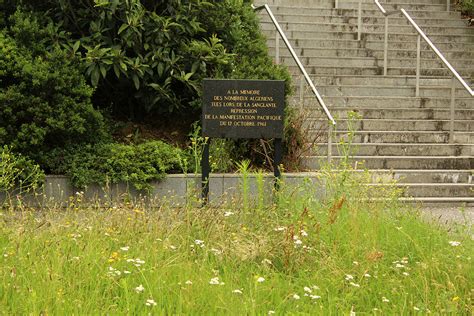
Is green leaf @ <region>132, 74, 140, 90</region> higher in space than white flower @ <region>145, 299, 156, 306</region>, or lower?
higher

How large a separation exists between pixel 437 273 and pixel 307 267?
928 millimetres

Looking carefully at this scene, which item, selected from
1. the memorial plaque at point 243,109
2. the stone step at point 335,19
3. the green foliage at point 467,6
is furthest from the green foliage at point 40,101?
the green foliage at point 467,6

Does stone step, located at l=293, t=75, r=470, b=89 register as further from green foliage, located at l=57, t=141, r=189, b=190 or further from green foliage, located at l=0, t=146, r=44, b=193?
green foliage, located at l=0, t=146, r=44, b=193

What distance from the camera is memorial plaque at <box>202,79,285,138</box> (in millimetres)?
7539

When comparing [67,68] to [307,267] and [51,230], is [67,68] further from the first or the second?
[307,267]

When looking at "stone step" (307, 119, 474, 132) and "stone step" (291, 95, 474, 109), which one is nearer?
"stone step" (307, 119, 474, 132)

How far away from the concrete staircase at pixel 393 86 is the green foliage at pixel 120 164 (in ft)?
6.76

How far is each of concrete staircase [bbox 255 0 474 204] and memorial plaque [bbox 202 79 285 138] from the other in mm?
1336

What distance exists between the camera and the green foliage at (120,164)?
24.8 ft

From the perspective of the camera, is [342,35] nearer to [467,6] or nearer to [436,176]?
[467,6]

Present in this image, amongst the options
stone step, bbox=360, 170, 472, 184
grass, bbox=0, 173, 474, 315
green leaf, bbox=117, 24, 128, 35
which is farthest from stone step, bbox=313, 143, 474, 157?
green leaf, bbox=117, 24, 128, 35

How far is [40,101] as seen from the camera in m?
7.63

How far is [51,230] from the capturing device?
16.6 ft

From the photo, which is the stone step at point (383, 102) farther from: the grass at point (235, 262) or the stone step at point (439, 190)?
the grass at point (235, 262)
